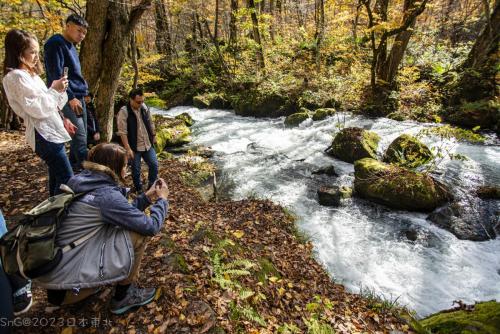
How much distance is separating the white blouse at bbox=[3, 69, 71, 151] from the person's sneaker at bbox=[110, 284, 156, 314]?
2068 mm

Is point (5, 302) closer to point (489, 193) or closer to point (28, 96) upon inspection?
point (28, 96)

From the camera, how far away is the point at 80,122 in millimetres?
5016

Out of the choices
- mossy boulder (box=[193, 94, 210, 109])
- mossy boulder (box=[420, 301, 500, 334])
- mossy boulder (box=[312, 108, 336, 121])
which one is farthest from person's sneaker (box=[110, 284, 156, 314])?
mossy boulder (box=[193, 94, 210, 109])

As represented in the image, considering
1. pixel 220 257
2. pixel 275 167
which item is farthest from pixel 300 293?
pixel 275 167

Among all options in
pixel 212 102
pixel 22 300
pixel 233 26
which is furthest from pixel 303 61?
pixel 22 300

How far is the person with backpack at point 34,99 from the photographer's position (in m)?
3.43

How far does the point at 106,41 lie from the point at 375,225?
299 inches

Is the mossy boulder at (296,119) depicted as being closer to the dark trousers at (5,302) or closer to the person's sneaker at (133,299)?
the person's sneaker at (133,299)

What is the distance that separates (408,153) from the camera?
10.0 meters

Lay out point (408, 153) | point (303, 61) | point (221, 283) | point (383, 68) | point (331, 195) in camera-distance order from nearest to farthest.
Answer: point (221, 283) → point (331, 195) → point (408, 153) → point (383, 68) → point (303, 61)

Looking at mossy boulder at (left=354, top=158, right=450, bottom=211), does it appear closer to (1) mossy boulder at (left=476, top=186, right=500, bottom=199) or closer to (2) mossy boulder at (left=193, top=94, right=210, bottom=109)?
(1) mossy boulder at (left=476, top=186, right=500, bottom=199)

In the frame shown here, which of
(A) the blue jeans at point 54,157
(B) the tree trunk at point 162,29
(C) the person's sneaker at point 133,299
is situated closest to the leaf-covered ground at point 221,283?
(C) the person's sneaker at point 133,299

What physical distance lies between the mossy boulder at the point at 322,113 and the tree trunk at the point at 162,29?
28.3 ft

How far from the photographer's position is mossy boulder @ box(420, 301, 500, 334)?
3.68 meters
